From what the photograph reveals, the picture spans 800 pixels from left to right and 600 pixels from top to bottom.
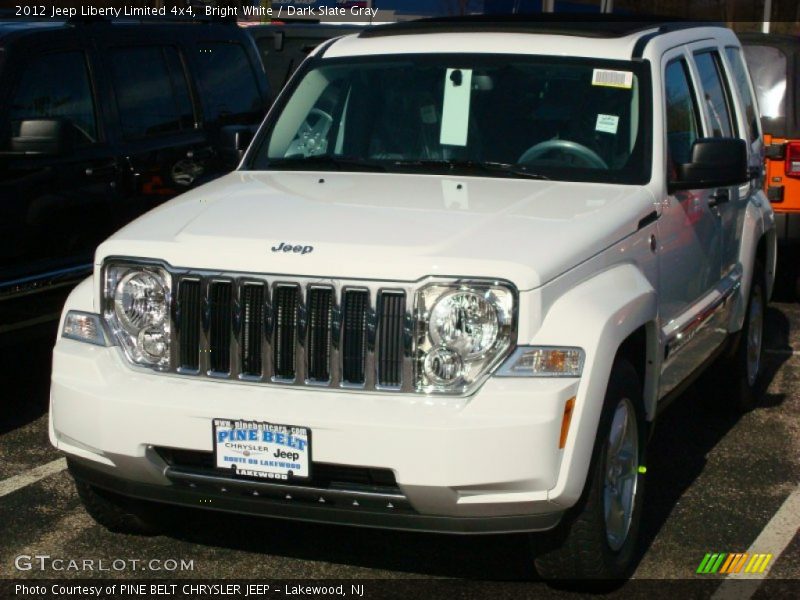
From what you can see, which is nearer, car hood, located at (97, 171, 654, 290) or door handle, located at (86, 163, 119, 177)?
car hood, located at (97, 171, 654, 290)

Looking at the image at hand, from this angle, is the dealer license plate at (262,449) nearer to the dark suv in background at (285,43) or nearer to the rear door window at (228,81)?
the rear door window at (228,81)

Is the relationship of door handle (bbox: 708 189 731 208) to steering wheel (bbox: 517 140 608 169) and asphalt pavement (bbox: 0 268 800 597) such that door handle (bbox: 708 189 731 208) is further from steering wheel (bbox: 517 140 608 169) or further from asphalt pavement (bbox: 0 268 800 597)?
asphalt pavement (bbox: 0 268 800 597)

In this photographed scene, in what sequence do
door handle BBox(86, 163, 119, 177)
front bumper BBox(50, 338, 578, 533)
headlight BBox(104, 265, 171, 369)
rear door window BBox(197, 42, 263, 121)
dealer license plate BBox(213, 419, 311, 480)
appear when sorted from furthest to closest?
rear door window BBox(197, 42, 263, 121) < door handle BBox(86, 163, 119, 177) < headlight BBox(104, 265, 171, 369) < dealer license plate BBox(213, 419, 311, 480) < front bumper BBox(50, 338, 578, 533)

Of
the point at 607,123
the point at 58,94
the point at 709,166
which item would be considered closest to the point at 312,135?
the point at 607,123

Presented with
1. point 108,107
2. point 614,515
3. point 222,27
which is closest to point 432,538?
point 614,515

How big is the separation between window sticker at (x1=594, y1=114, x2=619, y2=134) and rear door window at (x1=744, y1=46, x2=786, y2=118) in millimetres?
5305

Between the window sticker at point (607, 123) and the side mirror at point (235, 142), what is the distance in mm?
1601

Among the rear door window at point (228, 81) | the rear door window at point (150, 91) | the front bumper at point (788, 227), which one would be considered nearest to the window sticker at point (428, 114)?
the rear door window at point (150, 91)

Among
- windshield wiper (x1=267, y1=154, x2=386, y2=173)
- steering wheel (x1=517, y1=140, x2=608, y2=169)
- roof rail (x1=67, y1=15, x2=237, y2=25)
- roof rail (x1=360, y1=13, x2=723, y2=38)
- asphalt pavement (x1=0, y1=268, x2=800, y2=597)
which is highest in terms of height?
roof rail (x1=360, y1=13, x2=723, y2=38)

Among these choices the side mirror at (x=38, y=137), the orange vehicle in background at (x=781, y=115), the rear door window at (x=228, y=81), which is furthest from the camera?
the orange vehicle in background at (x=781, y=115)

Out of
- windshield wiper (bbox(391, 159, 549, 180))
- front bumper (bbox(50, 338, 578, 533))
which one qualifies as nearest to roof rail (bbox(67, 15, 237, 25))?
windshield wiper (bbox(391, 159, 549, 180))

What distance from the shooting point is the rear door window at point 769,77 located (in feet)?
Result: 35.2

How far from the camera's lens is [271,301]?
4500 millimetres

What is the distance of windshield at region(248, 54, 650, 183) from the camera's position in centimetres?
565
